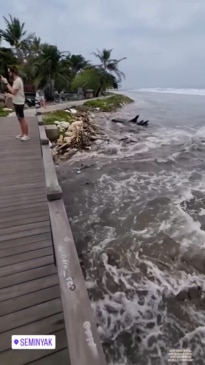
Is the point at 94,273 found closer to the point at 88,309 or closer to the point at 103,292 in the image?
the point at 103,292

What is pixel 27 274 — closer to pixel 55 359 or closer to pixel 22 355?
pixel 22 355

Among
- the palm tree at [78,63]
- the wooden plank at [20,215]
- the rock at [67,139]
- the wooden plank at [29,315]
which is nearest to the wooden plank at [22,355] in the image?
the wooden plank at [29,315]

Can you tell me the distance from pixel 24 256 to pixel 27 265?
0.20 m

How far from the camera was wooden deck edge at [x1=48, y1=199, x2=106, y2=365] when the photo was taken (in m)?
1.51

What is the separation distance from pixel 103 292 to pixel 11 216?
2.07m

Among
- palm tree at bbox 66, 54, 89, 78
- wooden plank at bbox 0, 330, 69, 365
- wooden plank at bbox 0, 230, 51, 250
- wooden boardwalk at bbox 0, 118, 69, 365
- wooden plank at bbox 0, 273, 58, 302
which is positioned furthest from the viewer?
palm tree at bbox 66, 54, 89, 78

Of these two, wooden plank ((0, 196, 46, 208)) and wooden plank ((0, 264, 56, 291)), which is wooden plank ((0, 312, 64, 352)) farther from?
wooden plank ((0, 196, 46, 208))

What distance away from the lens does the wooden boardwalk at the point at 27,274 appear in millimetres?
2406

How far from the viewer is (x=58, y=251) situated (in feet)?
7.45

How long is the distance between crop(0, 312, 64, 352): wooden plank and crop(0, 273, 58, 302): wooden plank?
0.42m

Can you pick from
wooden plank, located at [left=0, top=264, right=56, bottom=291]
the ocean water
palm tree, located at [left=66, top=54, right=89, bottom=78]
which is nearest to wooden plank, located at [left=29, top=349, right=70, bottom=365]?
wooden plank, located at [left=0, top=264, right=56, bottom=291]

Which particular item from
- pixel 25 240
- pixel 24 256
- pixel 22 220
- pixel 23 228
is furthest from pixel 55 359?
→ pixel 22 220

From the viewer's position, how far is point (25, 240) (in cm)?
384

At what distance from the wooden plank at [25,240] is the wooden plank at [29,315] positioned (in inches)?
46.0
